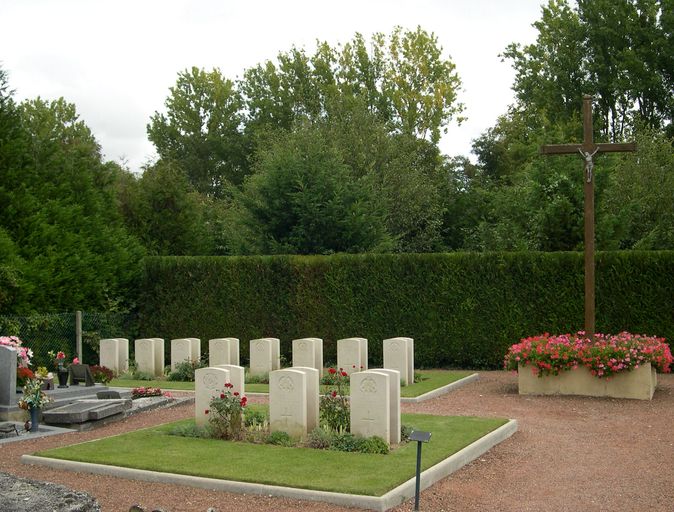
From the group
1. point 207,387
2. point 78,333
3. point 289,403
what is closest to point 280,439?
point 289,403

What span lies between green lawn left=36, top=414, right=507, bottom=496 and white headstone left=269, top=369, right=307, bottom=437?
661mm

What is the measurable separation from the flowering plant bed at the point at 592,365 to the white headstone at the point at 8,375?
927 cm

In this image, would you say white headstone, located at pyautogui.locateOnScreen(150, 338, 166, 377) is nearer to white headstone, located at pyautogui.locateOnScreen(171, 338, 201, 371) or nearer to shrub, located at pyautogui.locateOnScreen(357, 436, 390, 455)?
white headstone, located at pyautogui.locateOnScreen(171, 338, 201, 371)

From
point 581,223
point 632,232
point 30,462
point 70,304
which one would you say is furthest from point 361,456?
point 632,232

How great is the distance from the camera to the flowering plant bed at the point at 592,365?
15.3m

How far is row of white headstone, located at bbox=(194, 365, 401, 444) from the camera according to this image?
10.8 m

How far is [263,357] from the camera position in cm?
1900

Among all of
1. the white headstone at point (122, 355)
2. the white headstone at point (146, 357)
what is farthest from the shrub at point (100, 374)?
the white headstone at point (122, 355)

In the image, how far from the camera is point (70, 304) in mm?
21250

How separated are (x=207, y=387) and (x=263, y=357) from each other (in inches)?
277

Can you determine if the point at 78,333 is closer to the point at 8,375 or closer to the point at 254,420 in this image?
the point at 8,375

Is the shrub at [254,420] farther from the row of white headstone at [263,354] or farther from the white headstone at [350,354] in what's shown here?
the white headstone at [350,354]

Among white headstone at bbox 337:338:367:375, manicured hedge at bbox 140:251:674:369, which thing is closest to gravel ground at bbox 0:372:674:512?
white headstone at bbox 337:338:367:375

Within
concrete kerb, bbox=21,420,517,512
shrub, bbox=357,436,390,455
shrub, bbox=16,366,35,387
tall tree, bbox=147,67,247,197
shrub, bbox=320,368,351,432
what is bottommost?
concrete kerb, bbox=21,420,517,512
